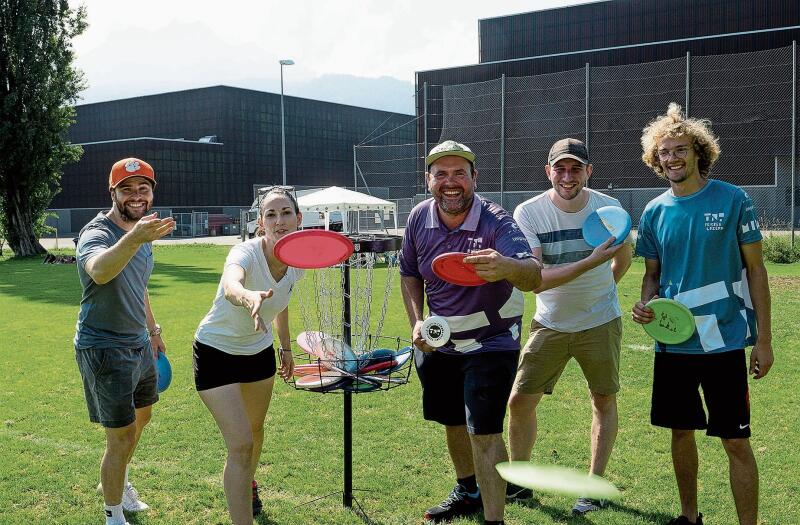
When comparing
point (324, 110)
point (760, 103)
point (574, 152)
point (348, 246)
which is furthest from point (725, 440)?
point (324, 110)

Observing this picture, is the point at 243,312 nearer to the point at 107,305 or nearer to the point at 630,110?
the point at 107,305

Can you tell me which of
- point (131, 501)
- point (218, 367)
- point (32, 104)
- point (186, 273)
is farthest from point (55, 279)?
point (218, 367)

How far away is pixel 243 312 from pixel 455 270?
4.07 feet

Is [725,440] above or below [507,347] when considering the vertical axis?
below

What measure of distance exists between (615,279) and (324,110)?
83.0 meters

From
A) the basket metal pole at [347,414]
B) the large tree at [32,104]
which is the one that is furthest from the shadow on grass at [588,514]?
the large tree at [32,104]

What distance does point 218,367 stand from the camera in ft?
13.0

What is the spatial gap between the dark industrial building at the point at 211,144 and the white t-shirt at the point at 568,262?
204 feet

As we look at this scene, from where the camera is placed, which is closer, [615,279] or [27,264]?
[615,279]

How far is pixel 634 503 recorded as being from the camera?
4.69m

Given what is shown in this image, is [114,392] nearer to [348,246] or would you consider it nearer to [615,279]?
[348,246]

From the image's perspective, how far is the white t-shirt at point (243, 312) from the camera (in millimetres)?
4004

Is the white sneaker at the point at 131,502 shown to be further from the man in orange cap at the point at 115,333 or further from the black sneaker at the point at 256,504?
the black sneaker at the point at 256,504

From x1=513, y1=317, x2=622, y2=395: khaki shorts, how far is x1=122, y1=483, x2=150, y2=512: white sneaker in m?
2.59
